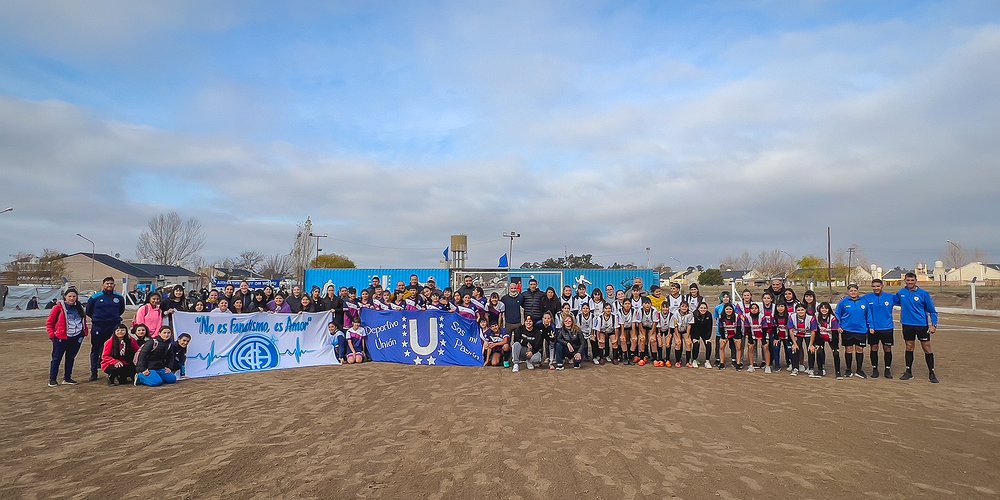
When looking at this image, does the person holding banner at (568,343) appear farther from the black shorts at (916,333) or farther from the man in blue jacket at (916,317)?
the black shorts at (916,333)

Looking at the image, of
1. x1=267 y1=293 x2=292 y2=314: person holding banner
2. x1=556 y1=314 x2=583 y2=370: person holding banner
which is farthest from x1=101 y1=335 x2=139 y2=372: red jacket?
x1=556 y1=314 x2=583 y2=370: person holding banner

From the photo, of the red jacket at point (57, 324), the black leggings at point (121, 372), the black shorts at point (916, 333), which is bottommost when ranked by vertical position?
the black leggings at point (121, 372)

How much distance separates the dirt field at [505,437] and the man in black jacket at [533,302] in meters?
1.71

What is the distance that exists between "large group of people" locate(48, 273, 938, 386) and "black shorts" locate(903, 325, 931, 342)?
2cm

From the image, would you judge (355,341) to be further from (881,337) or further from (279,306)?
(881,337)

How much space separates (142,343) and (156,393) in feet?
4.36

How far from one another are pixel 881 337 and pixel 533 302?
6344mm

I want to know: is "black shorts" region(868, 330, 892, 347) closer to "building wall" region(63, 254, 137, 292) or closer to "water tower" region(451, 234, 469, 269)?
"water tower" region(451, 234, 469, 269)

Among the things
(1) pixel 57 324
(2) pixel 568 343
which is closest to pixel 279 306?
(1) pixel 57 324

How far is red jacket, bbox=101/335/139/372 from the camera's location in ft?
28.1

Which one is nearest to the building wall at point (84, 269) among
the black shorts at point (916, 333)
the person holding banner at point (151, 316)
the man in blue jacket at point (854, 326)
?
the person holding banner at point (151, 316)

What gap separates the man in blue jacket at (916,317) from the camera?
898 cm

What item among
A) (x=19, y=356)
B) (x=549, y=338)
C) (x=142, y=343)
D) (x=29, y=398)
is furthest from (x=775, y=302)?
(x=19, y=356)

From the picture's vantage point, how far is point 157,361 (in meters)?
8.82
